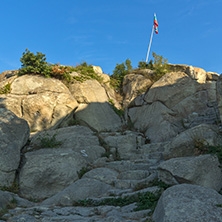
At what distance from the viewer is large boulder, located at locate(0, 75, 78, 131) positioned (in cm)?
1491

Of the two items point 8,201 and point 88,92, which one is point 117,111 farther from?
point 8,201

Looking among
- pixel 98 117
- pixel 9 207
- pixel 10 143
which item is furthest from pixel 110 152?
pixel 9 207

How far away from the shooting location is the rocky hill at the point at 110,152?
515cm

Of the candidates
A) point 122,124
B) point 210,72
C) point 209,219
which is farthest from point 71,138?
point 210,72

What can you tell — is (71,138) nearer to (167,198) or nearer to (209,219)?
(167,198)

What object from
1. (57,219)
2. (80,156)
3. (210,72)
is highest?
(210,72)

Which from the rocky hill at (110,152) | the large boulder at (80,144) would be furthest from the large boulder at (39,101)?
the large boulder at (80,144)

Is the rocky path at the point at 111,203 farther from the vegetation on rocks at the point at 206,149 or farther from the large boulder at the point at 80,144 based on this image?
the vegetation on rocks at the point at 206,149

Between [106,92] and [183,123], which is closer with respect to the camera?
[183,123]

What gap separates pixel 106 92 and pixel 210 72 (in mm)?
10368

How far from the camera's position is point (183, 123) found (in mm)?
13750

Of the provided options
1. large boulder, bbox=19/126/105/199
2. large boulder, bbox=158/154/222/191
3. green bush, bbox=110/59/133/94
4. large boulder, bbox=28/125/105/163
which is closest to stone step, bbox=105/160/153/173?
large boulder, bbox=19/126/105/199

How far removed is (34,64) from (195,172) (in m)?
13.4

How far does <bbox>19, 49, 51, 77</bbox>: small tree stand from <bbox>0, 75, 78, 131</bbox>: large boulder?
0.44 meters
